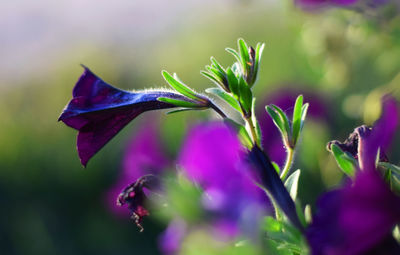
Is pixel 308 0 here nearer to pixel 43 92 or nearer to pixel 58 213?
pixel 58 213

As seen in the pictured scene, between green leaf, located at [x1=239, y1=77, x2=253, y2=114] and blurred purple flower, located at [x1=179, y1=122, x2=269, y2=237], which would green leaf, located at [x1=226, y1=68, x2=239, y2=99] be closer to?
green leaf, located at [x1=239, y1=77, x2=253, y2=114]

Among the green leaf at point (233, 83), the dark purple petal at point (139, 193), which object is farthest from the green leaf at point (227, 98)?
the dark purple petal at point (139, 193)

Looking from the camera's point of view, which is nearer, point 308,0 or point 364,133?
point 364,133

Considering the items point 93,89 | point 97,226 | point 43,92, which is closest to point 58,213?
point 97,226

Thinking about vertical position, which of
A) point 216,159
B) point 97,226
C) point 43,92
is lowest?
point 97,226

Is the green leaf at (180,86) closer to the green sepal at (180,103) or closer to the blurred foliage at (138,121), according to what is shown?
the green sepal at (180,103)
